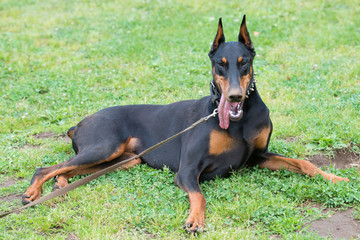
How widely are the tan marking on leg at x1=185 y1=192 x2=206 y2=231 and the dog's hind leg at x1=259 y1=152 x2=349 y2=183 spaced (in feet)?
3.20

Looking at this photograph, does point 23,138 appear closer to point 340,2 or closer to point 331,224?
point 331,224

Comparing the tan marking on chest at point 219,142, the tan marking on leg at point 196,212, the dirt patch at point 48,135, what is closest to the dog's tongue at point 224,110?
the tan marking on chest at point 219,142

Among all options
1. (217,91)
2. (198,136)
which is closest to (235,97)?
(217,91)

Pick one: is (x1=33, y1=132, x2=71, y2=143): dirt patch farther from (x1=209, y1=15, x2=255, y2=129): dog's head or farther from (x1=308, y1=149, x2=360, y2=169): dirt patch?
(x1=308, y1=149, x2=360, y2=169): dirt patch

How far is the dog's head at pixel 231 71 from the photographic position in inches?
153

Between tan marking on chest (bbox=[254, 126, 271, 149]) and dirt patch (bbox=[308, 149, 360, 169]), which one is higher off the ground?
tan marking on chest (bbox=[254, 126, 271, 149])

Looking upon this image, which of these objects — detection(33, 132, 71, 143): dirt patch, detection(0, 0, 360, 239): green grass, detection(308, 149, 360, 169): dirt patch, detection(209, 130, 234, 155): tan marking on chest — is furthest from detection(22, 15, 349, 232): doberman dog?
detection(33, 132, 71, 143): dirt patch

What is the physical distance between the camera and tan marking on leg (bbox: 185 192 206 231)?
359 centimetres

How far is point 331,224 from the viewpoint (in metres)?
3.63

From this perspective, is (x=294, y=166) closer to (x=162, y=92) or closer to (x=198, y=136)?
(x=198, y=136)

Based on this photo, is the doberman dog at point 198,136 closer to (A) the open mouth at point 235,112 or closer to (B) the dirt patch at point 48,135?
(A) the open mouth at point 235,112

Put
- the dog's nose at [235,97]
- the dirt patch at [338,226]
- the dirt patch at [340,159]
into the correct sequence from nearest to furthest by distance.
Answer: the dirt patch at [338,226] < the dog's nose at [235,97] < the dirt patch at [340,159]

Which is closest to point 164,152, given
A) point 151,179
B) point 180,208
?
point 151,179

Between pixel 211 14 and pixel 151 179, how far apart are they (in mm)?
6484
